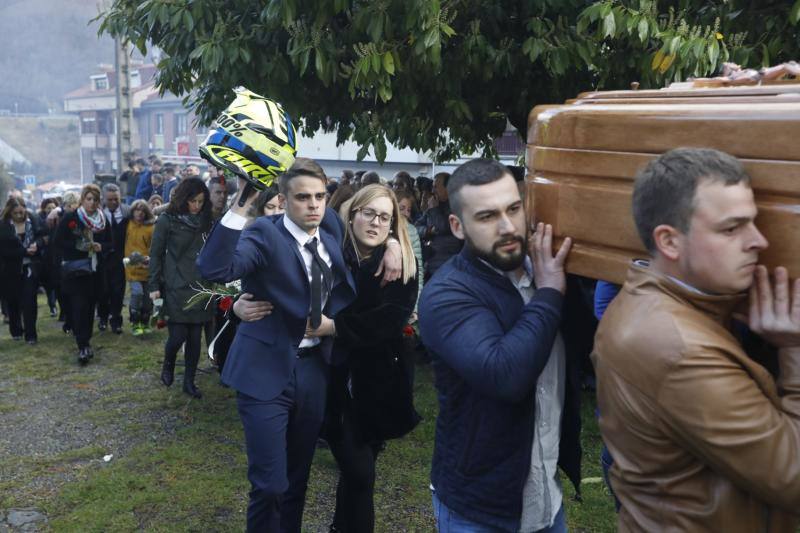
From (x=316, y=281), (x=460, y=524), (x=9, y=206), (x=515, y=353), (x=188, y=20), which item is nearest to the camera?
(x=515, y=353)

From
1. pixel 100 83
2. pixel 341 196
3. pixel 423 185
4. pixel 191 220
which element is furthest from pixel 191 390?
pixel 100 83

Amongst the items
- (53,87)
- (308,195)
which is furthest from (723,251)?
(53,87)

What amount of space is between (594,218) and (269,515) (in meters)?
2.25

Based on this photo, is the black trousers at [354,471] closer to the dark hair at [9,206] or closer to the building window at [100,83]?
the dark hair at [9,206]

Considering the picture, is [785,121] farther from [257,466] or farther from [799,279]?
[257,466]

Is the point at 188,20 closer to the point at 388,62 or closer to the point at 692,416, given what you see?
the point at 388,62

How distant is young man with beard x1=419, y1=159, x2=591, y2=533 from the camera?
222 cm

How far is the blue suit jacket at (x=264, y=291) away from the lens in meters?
3.49

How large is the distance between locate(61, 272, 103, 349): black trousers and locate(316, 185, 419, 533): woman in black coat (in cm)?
550

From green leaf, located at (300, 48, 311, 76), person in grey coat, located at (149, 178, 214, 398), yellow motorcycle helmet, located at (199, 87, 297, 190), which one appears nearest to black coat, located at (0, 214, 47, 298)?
person in grey coat, located at (149, 178, 214, 398)

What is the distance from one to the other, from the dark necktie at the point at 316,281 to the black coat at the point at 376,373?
16cm

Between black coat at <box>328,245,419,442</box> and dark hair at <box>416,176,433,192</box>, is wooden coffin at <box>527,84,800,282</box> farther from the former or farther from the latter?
→ dark hair at <box>416,176,433,192</box>

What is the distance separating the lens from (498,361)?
219cm

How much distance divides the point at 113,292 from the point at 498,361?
863 cm
